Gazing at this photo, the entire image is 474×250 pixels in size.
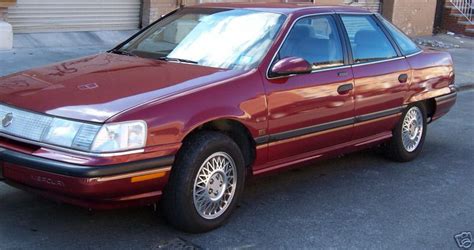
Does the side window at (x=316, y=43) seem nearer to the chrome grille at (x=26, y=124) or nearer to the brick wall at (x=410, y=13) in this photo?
the chrome grille at (x=26, y=124)

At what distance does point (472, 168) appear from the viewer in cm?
653

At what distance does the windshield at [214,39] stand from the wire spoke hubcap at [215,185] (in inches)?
31.1

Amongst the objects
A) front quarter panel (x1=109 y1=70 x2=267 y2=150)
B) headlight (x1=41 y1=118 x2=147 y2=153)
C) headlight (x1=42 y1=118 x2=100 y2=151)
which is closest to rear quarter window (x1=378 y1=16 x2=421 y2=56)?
front quarter panel (x1=109 y1=70 x2=267 y2=150)

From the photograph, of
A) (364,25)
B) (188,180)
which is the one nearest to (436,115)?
(364,25)

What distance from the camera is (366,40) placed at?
599 centimetres

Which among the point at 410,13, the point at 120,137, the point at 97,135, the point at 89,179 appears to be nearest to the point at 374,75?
the point at 120,137

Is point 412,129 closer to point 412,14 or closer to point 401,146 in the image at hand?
point 401,146

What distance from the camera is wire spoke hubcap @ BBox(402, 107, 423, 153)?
6.41m

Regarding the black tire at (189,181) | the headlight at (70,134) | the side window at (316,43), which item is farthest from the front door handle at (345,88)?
the headlight at (70,134)

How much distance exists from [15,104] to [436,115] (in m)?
4.41

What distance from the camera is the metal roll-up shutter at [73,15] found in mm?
10469

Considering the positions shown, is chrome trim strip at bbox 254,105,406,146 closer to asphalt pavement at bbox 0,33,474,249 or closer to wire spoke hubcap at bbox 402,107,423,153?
wire spoke hubcap at bbox 402,107,423,153

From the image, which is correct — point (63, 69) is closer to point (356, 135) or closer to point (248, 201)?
point (248, 201)

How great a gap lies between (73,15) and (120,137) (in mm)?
7757
